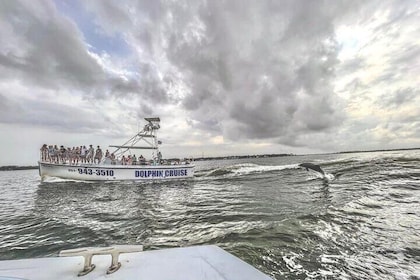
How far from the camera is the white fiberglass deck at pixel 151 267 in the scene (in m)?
2.42

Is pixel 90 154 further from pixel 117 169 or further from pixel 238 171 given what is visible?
pixel 238 171

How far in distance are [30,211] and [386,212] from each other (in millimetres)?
16724

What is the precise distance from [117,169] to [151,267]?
25.7 metres

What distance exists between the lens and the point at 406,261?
17.2 feet

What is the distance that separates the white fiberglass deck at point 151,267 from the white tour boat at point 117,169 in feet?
82.4

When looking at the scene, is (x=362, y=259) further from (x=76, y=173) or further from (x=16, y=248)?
(x=76, y=173)

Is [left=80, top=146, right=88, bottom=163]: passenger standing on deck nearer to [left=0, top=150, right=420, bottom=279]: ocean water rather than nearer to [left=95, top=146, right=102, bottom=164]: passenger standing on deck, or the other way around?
[left=95, top=146, right=102, bottom=164]: passenger standing on deck

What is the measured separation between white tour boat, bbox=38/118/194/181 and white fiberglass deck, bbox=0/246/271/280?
82.4ft

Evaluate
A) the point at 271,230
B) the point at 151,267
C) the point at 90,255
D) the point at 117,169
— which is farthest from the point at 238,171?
the point at 90,255

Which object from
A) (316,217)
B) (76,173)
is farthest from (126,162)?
(316,217)

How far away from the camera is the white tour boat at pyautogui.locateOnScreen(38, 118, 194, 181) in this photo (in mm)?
26406

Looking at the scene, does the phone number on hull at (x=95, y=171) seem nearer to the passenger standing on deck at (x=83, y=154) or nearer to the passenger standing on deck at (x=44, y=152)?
the passenger standing on deck at (x=83, y=154)

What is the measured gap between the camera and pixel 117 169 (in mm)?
26578

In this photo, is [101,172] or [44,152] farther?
[44,152]
